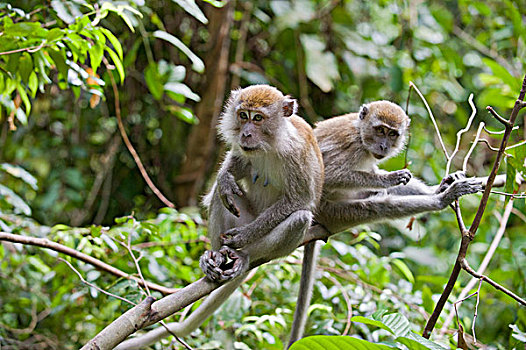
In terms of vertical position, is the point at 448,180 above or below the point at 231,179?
above

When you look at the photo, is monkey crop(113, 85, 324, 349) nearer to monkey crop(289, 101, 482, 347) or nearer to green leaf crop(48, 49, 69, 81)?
monkey crop(289, 101, 482, 347)

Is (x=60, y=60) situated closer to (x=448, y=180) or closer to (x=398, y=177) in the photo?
(x=398, y=177)

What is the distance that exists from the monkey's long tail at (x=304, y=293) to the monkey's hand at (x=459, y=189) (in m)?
1.05

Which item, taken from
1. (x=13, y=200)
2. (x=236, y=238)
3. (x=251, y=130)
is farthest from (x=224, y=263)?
(x=13, y=200)

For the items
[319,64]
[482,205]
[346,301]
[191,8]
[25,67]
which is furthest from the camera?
[319,64]

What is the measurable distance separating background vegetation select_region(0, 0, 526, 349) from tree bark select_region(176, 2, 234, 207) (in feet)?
0.07

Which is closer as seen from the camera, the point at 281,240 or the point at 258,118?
the point at 281,240

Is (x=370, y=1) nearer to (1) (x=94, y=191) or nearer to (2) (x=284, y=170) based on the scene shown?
(1) (x=94, y=191)

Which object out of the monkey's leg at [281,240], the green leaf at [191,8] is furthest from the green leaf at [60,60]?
the monkey's leg at [281,240]

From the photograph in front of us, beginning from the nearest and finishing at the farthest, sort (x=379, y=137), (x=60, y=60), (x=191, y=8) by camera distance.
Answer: (x=60, y=60) < (x=191, y=8) < (x=379, y=137)

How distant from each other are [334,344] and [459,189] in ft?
6.81

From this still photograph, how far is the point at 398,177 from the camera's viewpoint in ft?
13.9

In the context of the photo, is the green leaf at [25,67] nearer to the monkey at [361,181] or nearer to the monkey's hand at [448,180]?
the monkey at [361,181]

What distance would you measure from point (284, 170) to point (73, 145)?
177 inches
